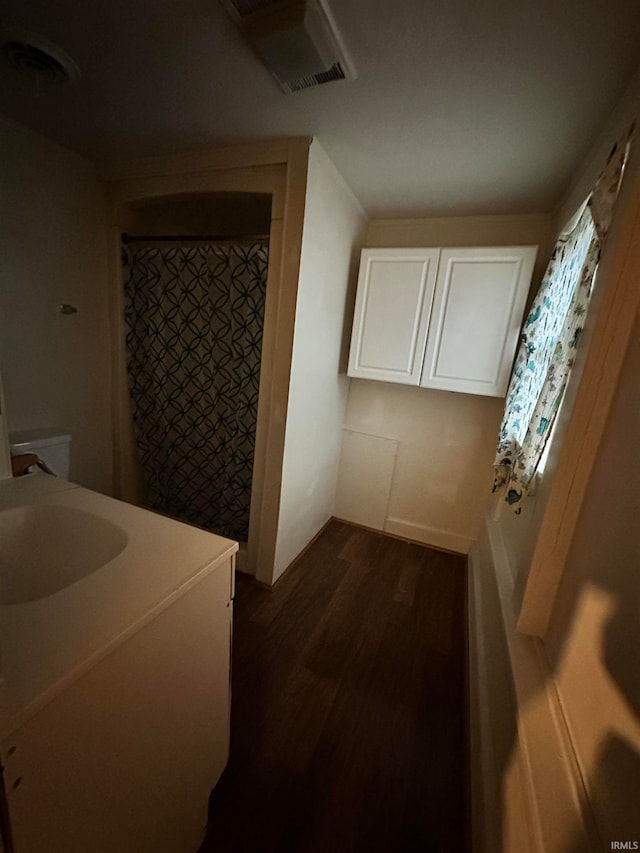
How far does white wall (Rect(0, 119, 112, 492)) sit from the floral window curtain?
2372 mm

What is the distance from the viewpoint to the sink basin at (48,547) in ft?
2.51

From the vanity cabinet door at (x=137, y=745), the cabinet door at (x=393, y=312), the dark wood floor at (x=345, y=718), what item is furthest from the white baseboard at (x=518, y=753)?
the cabinet door at (x=393, y=312)

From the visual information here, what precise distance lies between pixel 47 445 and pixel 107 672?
1.60 m

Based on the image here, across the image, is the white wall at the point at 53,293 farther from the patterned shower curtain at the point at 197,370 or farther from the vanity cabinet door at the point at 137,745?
the vanity cabinet door at the point at 137,745

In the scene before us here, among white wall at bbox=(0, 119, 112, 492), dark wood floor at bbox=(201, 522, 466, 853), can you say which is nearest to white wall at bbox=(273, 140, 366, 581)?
dark wood floor at bbox=(201, 522, 466, 853)

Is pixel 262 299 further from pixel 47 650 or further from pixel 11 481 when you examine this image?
pixel 47 650

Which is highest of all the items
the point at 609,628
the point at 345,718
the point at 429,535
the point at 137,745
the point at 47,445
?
the point at 609,628

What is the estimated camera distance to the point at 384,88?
1.07 metres

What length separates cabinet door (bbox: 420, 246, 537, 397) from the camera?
66.8 inches

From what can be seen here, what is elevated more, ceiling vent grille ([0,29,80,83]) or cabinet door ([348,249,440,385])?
ceiling vent grille ([0,29,80,83])

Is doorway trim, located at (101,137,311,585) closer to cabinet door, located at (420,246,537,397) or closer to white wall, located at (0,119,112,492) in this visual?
white wall, located at (0,119,112,492)

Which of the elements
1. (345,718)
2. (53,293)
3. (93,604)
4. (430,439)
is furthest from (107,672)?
(430,439)

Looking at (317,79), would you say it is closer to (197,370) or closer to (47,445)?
(197,370)

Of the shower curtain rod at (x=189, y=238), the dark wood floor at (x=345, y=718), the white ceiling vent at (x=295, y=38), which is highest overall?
the white ceiling vent at (x=295, y=38)
